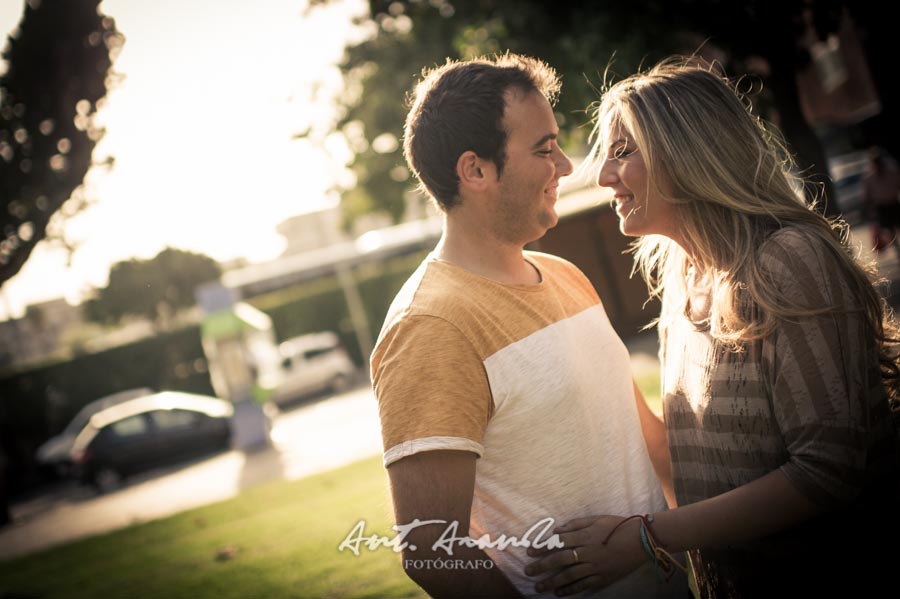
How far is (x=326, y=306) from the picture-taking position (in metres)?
27.5

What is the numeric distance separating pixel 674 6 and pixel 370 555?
5.27 meters

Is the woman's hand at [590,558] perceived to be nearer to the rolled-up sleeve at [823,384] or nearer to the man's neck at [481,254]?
the rolled-up sleeve at [823,384]

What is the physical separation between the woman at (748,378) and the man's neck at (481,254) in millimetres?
435

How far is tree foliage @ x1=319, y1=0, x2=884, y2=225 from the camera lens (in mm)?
5645

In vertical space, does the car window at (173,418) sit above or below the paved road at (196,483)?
above

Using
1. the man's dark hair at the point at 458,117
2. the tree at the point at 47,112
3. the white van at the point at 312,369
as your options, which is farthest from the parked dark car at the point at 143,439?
the man's dark hair at the point at 458,117

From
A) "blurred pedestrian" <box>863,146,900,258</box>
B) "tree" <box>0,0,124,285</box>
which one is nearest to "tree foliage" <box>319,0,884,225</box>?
"tree" <box>0,0,124,285</box>

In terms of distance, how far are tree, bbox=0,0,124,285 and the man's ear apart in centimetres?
930

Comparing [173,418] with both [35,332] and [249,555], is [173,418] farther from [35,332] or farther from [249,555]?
[35,332]

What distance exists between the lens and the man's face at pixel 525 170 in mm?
2266

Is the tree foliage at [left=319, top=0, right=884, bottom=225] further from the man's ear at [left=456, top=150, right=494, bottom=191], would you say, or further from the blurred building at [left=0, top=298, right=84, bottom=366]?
the blurred building at [left=0, top=298, right=84, bottom=366]

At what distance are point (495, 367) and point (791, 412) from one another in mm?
778

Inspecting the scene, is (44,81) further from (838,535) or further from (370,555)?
(838,535)

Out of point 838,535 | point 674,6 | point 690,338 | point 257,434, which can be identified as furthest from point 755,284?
point 257,434
